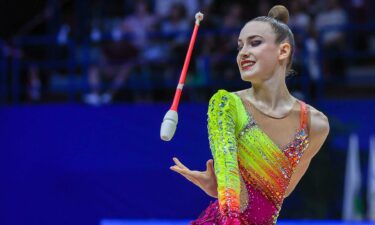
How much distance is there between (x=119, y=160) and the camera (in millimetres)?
8109

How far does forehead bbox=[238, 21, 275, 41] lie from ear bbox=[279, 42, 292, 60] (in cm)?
8

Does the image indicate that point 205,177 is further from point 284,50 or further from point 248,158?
point 284,50

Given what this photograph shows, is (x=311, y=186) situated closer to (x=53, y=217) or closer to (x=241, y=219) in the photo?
(x=53, y=217)

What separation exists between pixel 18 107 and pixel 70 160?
2.64ft

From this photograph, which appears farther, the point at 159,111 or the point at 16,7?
the point at 16,7

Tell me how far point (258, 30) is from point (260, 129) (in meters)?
0.45

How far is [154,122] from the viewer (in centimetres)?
805

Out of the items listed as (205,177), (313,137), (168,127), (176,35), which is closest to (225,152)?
(205,177)

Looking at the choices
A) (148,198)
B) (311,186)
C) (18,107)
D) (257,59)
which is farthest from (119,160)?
(257,59)

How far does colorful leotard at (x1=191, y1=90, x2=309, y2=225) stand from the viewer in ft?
10.9

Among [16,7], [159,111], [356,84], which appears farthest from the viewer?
[16,7]

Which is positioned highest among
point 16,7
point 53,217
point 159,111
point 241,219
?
point 16,7

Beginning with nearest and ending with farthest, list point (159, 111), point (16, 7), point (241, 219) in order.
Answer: point (241, 219)
point (159, 111)
point (16, 7)

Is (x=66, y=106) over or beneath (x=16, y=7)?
beneath
